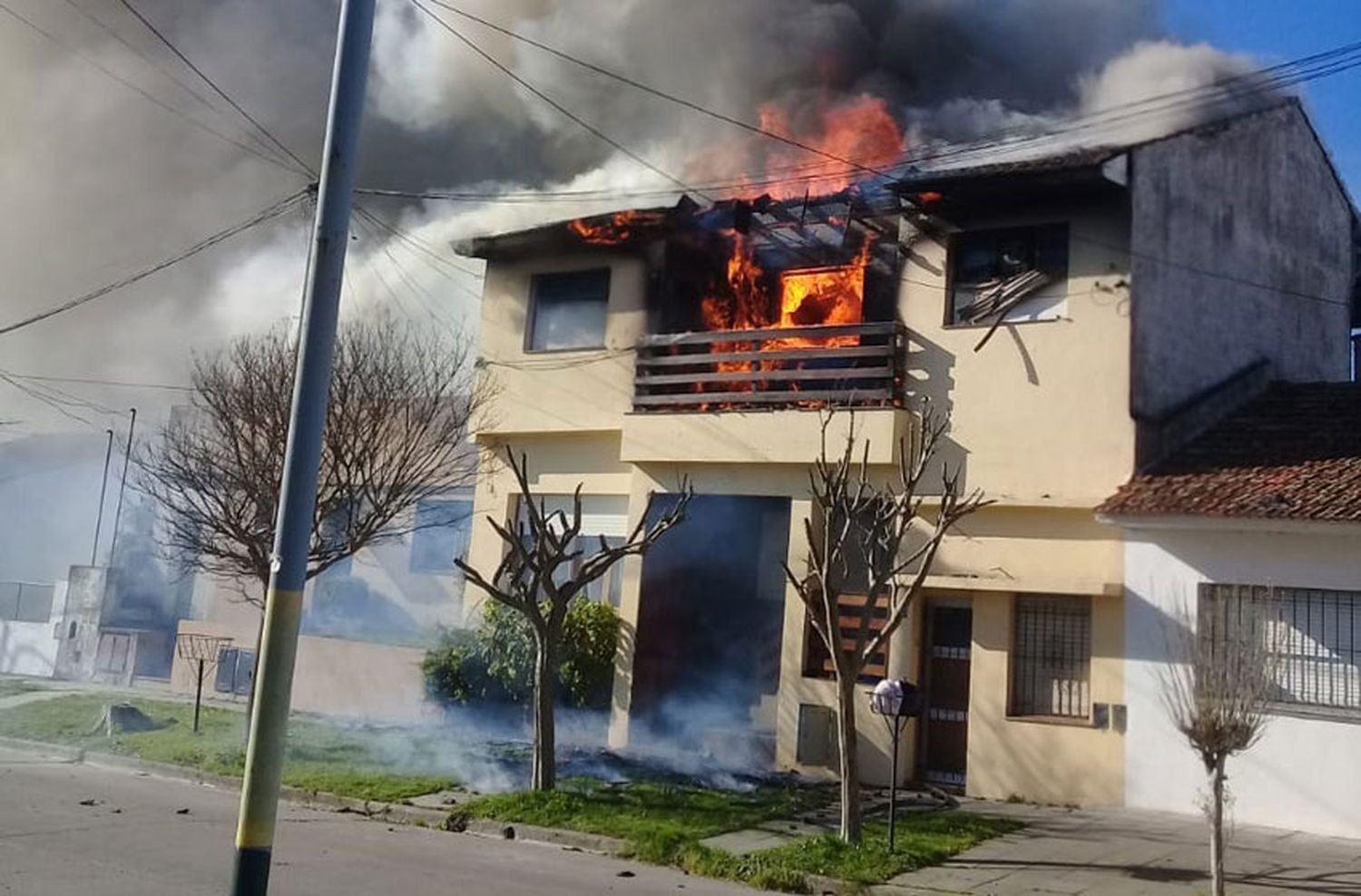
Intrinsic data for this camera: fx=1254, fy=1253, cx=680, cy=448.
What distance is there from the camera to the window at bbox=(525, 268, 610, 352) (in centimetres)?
1741

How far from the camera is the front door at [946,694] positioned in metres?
13.8

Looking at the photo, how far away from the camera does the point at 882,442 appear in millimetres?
14086

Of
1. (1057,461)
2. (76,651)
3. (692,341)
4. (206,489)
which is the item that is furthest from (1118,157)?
(76,651)

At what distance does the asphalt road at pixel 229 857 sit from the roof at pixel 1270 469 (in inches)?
239

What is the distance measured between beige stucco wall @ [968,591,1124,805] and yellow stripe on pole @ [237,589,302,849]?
32.8 ft

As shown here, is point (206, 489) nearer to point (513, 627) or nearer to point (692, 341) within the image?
point (513, 627)

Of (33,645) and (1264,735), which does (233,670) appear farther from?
(1264,735)

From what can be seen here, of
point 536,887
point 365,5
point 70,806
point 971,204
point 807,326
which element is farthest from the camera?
point 807,326

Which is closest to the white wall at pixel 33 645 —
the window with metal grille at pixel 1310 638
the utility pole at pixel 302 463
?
the window with metal grille at pixel 1310 638

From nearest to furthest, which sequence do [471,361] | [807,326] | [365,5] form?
[365,5] → [807,326] → [471,361]

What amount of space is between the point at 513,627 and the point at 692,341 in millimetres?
4326

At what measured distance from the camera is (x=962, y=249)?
47.8 ft

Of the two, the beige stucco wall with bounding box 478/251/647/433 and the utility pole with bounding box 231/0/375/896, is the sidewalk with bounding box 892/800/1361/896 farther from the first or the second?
the beige stucco wall with bounding box 478/251/647/433

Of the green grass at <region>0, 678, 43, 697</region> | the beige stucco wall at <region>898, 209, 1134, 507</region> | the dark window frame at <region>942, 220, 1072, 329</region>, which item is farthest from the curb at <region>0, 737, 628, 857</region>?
the dark window frame at <region>942, 220, 1072, 329</region>
